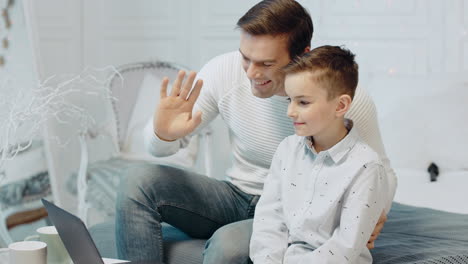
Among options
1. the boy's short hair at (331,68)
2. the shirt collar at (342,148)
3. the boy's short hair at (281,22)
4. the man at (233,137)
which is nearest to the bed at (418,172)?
the man at (233,137)

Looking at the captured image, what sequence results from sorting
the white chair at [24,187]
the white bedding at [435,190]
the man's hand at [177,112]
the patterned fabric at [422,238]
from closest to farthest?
the patterned fabric at [422,238] → the man's hand at [177,112] → the white bedding at [435,190] → the white chair at [24,187]

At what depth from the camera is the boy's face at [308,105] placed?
154cm

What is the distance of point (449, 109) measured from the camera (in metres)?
2.63

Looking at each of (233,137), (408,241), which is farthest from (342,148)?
(233,137)

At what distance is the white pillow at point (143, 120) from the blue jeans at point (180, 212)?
1.33 m

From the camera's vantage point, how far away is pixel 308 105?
155 cm

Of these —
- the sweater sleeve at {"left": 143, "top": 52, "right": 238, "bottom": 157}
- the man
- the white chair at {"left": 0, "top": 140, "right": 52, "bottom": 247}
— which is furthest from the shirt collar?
the white chair at {"left": 0, "top": 140, "right": 52, "bottom": 247}

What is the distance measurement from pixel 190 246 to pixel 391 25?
182 centimetres

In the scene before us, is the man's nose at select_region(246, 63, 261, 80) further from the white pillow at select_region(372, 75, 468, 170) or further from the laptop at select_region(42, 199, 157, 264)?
the white pillow at select_region(372, 75, 468, 170)

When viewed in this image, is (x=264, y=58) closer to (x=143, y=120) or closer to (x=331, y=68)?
(x=331, y=68)

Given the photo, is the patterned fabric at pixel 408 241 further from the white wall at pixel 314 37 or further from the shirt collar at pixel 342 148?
the white wall at pixel 314 37

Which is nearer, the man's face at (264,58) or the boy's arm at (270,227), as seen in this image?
the boy's arm at (270,227)

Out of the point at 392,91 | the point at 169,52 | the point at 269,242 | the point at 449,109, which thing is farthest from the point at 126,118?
the point at 269,242

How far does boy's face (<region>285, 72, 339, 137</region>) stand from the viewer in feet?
5.07
